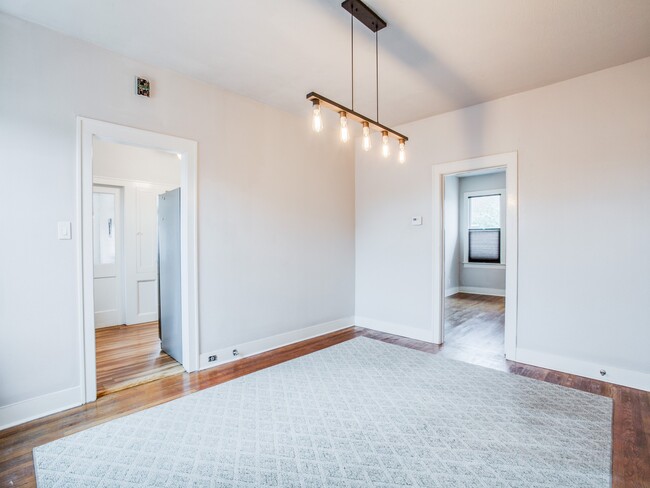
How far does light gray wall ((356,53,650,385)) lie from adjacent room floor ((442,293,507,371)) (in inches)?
17.6

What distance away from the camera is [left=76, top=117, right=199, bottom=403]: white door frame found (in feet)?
8.45

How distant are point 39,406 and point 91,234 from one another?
1.31 m

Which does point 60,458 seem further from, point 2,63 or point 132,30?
point 132,30

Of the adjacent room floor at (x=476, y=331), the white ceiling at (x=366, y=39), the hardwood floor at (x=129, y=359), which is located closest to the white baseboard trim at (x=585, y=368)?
the adjacent room floor at (x=476, y=331)

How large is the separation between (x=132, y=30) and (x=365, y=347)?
3.75m

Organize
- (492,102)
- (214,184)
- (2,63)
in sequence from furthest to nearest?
(492,102) → (214,184) → (2,63)

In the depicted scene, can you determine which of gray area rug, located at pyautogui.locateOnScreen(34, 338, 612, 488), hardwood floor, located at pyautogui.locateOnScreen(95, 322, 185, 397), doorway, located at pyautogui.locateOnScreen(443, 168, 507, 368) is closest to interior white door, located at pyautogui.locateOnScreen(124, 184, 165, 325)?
hardwood floor, located at pyautogui.locateOnScreen(95, 322, 185, 397)

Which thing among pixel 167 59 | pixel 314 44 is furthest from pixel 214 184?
pixel 314 44

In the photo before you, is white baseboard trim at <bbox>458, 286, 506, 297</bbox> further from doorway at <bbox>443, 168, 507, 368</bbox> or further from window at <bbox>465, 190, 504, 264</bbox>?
window at <bbox>465, 190, 504, 264</bbox>

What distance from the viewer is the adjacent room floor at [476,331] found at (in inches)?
144

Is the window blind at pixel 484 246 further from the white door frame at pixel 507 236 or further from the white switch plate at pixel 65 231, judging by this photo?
the white switch plate at pixel 65 231

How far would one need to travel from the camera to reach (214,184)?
3.39 meters

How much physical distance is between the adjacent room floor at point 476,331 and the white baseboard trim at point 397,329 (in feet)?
0.86

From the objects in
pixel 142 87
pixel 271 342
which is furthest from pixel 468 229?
pixel 142 87
